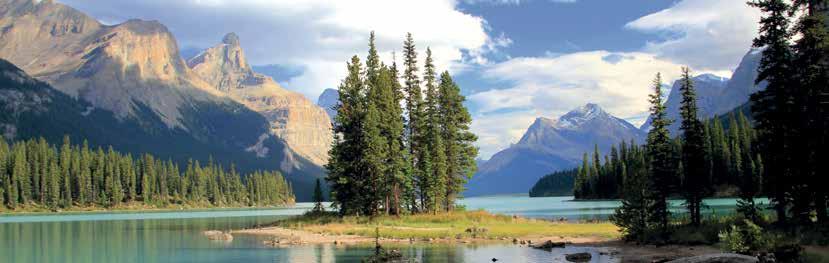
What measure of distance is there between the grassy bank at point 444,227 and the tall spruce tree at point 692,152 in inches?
327

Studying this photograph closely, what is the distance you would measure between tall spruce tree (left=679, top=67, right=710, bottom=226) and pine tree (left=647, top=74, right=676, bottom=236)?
3.79 ft

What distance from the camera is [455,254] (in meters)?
43.8

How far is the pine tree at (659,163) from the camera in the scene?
47719 millimetres

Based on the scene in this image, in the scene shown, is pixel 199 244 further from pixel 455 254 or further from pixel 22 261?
pixel 455 254

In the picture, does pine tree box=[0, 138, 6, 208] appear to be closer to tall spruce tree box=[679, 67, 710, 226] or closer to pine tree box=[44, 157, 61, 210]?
pine tree box=[44, 157, 61, 210]

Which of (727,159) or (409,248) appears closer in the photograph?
(409,248)

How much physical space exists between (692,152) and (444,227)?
86.1ft

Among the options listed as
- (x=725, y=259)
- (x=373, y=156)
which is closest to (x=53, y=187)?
(x=373, y=156)

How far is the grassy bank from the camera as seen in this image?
57.6 metres

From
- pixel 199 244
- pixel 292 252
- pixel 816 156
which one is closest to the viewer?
pixel 816 156

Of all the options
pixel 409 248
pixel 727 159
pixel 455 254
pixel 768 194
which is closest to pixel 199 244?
pixel 409 248

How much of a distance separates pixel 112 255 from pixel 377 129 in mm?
30674

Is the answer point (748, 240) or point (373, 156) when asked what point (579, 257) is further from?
point (373, 156)

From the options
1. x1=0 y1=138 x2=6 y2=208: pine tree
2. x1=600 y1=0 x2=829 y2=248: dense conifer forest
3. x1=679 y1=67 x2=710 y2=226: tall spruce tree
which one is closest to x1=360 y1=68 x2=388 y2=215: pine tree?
x1=600 y1=0 x2=829 y2=248: dense conifer forest
